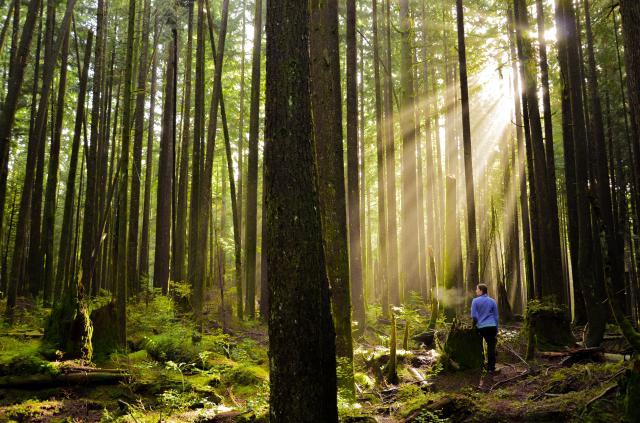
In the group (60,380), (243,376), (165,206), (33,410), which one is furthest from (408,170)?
(33,410)

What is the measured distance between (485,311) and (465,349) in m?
0.94

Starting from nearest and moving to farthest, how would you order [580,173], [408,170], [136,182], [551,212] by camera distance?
[580,173] → [551,212] → [136,182] → [408,170]

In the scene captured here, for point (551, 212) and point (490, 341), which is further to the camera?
point (551, 212)

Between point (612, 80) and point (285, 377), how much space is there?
20956 millimetres

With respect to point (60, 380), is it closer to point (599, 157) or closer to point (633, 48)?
point (633, 48)

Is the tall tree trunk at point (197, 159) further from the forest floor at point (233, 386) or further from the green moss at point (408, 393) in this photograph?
the green moss at point (408, 393)

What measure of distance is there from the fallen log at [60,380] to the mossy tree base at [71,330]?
885 millimetres

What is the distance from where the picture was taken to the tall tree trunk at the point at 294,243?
4.30m

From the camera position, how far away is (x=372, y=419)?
5770 mm

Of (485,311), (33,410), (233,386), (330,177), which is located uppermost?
(330,177)

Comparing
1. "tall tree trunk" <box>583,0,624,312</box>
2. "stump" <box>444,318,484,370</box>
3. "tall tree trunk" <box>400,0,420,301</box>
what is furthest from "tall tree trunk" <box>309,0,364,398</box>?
"tall tree trunk" <box>583,0,624,312</box>

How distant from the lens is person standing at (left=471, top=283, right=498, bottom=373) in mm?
9758

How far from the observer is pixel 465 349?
9.91 metres

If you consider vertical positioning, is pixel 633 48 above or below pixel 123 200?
above
